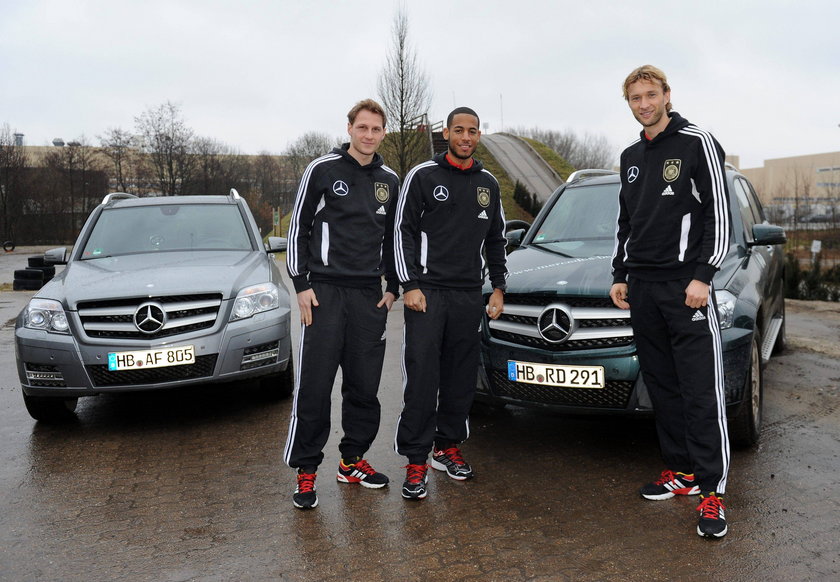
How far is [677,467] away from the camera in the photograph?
151 inches

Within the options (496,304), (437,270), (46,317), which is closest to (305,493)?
(437,270)

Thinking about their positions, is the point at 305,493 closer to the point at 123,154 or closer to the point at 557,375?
the point at 557,375

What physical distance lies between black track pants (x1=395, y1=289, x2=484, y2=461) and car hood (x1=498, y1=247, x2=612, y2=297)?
479 mm

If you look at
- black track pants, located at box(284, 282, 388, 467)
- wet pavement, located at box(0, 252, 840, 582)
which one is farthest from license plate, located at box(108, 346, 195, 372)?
black track pants, located at box(284, 282, 388, 467)

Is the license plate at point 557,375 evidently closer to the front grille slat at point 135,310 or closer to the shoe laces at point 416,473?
the shoe laces at point 416,473

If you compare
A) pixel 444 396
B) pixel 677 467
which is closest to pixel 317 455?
pixel 444 396

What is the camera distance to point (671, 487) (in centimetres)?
379

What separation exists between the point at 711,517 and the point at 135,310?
3753 millimetres

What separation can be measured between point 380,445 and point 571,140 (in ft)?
287

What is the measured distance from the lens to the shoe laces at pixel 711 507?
334 centimetres

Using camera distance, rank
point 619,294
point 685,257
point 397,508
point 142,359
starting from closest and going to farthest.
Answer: point 685,257 < point 397,508 < point 619,294 < point 142,359

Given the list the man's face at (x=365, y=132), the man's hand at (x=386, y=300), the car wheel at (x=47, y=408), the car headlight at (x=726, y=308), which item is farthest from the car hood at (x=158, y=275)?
the car headlight at (x=726, y=308)

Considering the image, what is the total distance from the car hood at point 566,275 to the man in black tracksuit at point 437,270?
0.47 metres

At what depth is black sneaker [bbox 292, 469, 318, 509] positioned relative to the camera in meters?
3.70
